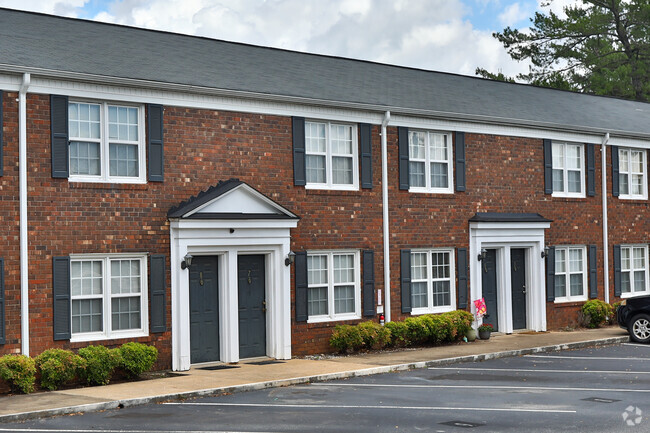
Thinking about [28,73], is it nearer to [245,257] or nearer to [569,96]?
[245,257]

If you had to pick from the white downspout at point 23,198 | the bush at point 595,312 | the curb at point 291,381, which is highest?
the white downspout at point 23,198

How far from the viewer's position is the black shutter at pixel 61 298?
53.0 ft

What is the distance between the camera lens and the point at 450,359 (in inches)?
744

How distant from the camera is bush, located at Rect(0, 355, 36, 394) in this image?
14695 millimetres

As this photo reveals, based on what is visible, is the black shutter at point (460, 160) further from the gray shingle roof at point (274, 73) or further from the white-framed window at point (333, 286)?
the white-framed window at point (333, 286)

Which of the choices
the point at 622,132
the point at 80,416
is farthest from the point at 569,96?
the point at 80,416

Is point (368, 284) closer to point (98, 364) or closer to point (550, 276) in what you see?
point (550, 276)

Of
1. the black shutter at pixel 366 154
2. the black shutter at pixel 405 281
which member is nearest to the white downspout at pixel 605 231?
the black shutter at pixel 405 281

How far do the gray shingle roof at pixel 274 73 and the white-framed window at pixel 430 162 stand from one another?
718 mm

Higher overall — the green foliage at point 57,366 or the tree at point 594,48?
the tree at point 594,48

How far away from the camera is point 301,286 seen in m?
19.8

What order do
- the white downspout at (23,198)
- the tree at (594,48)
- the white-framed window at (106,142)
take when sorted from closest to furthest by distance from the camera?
the white downspout at (23,198)
the white-framed window at (106,142)
the tree at (594,48)

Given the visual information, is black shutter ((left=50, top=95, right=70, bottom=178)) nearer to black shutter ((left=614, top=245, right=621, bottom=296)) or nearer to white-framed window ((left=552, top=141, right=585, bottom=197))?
white-framed window ((left=552, top=141, right=585, bottom=197))

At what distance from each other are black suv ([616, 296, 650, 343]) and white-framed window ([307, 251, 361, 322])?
7.21 meters
